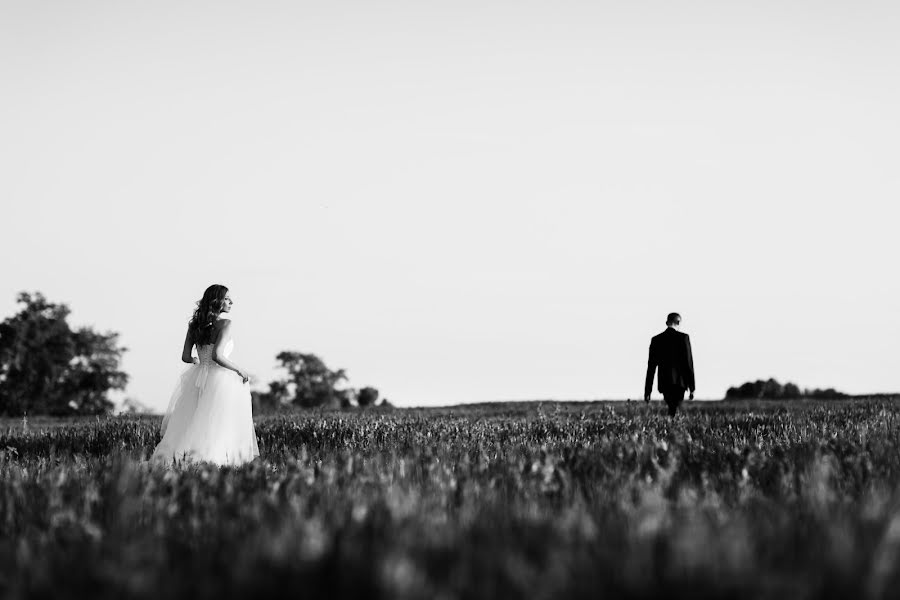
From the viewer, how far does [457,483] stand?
4742 millimetres

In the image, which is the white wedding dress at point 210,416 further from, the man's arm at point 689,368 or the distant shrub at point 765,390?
the distant shrub at point 765,390

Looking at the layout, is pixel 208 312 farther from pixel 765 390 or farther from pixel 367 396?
pixel 367 396

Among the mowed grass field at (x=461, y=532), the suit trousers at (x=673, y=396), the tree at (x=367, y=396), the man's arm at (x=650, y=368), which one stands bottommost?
the mowed grass field at (x=461, y=532)

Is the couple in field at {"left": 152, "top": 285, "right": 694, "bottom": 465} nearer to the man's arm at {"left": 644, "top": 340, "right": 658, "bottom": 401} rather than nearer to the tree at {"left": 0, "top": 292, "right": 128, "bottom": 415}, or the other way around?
the man's arm at {"left": 644, "top": 340, "right": 658, "bottom": 401}

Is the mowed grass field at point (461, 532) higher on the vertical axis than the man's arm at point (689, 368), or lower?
lower

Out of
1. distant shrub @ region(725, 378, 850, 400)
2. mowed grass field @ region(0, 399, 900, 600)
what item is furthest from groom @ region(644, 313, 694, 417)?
distant shrub @ region(725, 378, 850, 400)

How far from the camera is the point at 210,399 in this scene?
10.6 meters

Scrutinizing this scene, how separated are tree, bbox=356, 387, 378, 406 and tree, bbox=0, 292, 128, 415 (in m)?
15.7

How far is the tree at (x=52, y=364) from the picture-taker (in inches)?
2208

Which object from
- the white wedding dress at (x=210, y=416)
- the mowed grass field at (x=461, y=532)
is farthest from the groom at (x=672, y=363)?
the mowed grass field at (x=461, y=532)

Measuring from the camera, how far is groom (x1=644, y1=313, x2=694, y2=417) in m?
18.0

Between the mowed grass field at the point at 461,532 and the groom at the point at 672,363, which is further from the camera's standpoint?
the groom at the point at 672,363

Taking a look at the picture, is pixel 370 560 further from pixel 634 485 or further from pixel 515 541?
pixel 634 485

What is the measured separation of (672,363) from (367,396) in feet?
156
